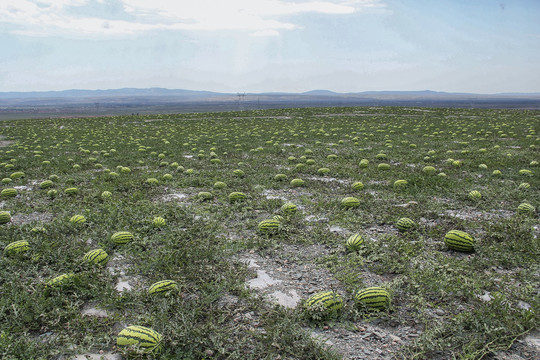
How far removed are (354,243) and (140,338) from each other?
3154 millimetres

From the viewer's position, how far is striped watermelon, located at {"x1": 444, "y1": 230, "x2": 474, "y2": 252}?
5000 mm

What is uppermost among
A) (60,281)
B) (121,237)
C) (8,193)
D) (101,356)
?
(8,193)

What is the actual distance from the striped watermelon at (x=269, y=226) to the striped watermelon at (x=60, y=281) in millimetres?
2847

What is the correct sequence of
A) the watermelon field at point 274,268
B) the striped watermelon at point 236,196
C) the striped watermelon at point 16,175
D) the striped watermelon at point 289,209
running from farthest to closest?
the striped watermelon at point 16,175
the striped watermelon at point 236,196
the striped watermelon at point 289,209
the watermelon field at point 274,268

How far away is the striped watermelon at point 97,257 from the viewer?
186 inches

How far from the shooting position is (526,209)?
6398 mm

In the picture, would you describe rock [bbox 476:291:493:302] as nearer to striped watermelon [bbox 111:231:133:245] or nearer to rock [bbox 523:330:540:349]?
rock [bbox 523:330:540:349]

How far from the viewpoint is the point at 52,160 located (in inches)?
506

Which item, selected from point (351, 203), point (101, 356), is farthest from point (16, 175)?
point (351, 203)

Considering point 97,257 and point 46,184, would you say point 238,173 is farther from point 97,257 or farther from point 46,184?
point 97,257

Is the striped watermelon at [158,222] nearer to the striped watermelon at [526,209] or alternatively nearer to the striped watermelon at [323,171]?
the striped watermelon at [323,171]

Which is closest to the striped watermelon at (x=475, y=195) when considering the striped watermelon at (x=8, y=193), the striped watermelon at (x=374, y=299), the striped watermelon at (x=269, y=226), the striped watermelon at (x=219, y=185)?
the striped watermelon at (x=269, y=226)

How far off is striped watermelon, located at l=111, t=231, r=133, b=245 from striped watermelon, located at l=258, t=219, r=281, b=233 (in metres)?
2.11

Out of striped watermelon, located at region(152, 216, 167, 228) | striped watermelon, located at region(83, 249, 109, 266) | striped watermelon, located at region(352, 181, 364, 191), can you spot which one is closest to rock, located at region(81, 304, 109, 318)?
striped watermelon, located at region(83, 249, 109, 266)
